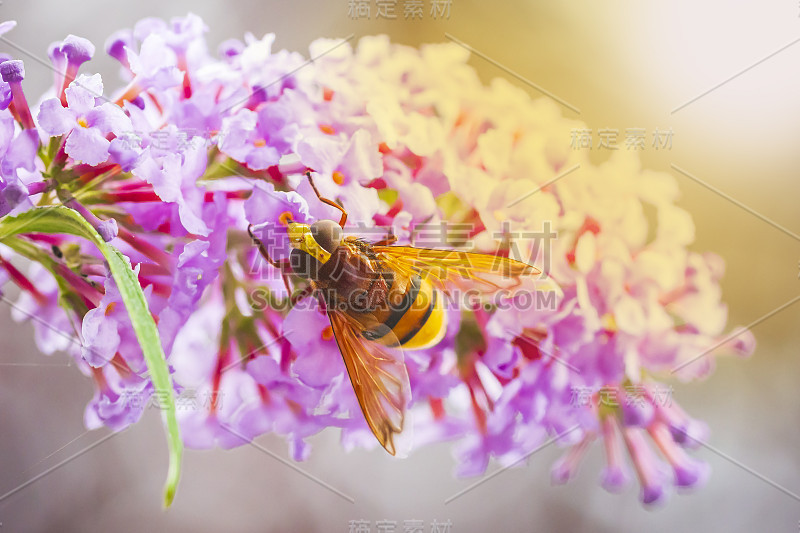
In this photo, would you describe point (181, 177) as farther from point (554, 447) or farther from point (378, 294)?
point (554, 447)

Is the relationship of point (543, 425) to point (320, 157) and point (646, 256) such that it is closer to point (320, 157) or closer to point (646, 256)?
point (646, 256)

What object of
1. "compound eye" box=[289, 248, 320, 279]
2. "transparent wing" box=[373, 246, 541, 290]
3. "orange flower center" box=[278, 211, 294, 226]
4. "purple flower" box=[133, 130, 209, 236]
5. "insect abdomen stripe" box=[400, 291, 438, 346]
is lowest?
"insect abdomen stripe" box=[400, 291, 438, 346]

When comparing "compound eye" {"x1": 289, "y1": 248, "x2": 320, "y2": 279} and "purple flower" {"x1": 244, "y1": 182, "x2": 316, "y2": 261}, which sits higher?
"purple flower" {"x1": 244, "y1": 182, "x2": 316, "y2": 261}

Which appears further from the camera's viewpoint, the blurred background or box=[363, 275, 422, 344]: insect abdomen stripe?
the blurred background

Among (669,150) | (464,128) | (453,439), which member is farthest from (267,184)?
(669,150)

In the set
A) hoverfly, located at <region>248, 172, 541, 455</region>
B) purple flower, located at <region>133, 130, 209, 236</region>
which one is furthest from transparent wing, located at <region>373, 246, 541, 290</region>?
purple flower, located at <region>133, 130, 209, 236</region>

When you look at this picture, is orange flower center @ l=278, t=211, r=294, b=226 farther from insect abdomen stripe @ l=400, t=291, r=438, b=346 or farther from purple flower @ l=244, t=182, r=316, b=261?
insect abdomen stripe @ l=400, t=291, r=438, b=346

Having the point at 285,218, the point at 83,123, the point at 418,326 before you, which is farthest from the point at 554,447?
the point at 83,123
